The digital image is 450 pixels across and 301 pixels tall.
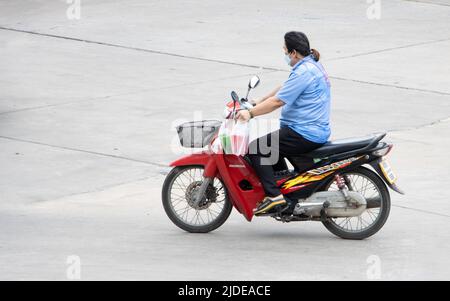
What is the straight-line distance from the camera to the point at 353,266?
8.45 meters

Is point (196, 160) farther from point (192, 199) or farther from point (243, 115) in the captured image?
point (243, 115)

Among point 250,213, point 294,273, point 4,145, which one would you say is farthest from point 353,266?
point 4,145

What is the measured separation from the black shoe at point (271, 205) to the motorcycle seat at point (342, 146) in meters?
0.45

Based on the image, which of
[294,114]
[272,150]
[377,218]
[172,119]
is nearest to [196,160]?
[272,150]

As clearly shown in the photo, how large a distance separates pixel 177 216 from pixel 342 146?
1.60 metres

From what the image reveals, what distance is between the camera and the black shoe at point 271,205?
9094 mm

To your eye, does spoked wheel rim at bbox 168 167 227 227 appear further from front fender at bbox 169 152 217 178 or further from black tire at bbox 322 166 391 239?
black tire at bbox 322 166 391 239

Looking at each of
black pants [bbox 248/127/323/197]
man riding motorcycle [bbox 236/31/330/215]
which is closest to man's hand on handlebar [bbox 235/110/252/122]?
man riding motorcycle [bbox 236/31/330/215]

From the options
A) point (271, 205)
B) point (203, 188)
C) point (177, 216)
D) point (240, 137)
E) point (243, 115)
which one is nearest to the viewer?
point (243, 115)

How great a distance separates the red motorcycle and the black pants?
0.33 ft

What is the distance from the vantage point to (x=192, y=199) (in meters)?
9.37

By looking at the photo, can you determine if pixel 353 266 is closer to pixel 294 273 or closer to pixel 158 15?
pixel 294 273

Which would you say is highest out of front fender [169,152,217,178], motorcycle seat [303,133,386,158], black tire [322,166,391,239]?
motorcycle seat [303,133,386,158]

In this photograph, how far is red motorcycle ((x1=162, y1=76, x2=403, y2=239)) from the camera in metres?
9.02
